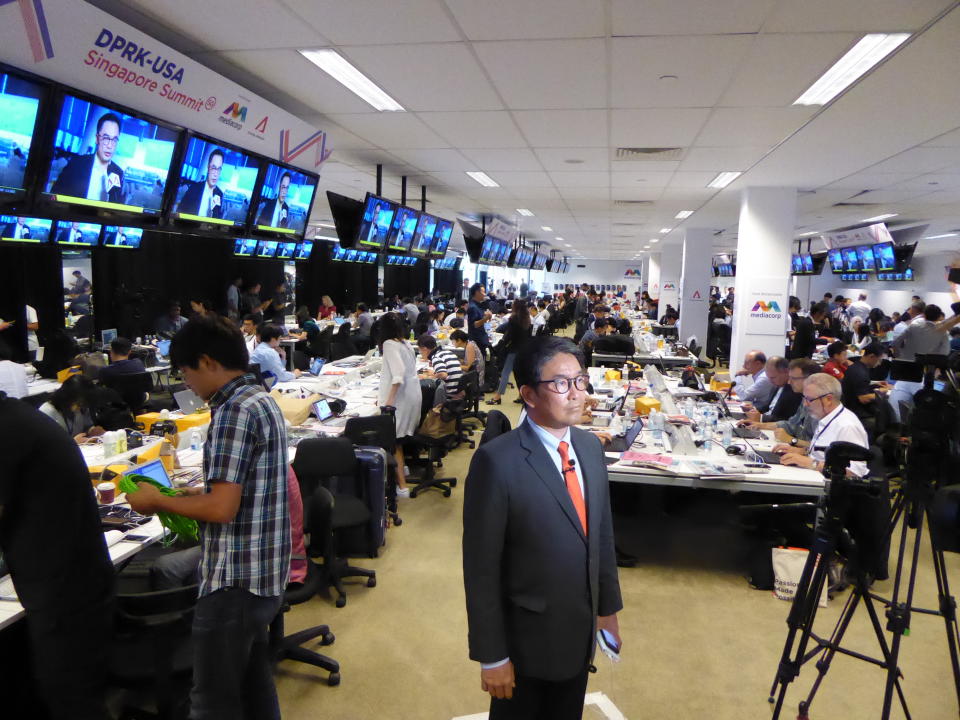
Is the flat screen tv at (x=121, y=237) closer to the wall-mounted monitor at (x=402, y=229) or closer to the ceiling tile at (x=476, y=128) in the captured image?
the wall-mounted monitor at (x=402, y=229)

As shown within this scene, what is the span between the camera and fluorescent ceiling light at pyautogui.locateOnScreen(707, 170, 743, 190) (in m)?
7.45

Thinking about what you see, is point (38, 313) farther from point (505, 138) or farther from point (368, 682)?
point (368, 682)

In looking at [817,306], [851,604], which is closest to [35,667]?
[851,604]

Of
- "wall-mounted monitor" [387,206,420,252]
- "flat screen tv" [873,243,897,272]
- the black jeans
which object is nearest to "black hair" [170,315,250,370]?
the black jeans

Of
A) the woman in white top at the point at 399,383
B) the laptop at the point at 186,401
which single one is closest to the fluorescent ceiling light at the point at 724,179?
the woman in white top at the point at 399,383

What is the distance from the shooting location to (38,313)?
10609 millimetres

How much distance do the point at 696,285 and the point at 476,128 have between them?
988 cm

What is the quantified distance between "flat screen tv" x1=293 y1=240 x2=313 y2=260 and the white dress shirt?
15.1 meters

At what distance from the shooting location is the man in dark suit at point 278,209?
528cm

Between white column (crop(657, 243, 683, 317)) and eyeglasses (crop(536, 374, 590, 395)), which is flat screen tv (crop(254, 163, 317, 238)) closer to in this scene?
eyeglasses (crop(536, 374, 590, 395))

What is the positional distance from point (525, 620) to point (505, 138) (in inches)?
201

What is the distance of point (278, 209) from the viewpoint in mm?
5449

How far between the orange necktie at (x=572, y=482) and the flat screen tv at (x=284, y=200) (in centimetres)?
424

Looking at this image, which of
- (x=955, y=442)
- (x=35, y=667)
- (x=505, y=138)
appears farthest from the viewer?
(x=505, y=138)
